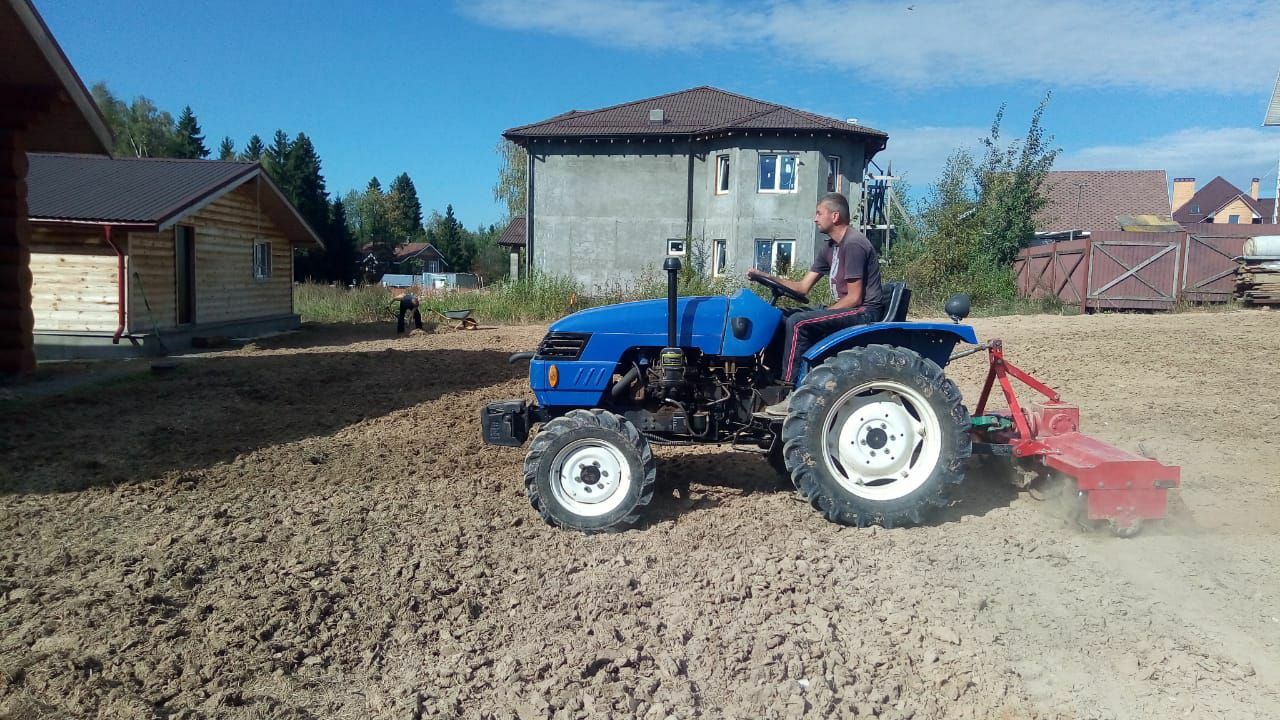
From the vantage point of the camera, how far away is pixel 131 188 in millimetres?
15578

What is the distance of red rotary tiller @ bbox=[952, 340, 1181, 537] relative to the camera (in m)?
4.67

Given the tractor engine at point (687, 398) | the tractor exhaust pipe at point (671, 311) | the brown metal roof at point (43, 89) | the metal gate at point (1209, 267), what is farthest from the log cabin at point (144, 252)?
the metal gate at point (1209, 267)

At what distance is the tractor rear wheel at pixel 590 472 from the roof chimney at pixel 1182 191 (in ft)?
227

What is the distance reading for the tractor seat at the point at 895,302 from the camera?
17.4 feet

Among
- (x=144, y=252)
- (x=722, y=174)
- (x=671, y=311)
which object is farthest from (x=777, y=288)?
(x=722, y=174)

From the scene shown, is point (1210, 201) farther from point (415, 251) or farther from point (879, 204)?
point (415, 251)

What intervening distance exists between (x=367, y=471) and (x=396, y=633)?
289 cm

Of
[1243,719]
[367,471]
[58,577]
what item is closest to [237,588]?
[58,577]

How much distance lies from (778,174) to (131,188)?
649 inches

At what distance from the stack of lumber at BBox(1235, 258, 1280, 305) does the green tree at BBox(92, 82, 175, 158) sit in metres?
51.6

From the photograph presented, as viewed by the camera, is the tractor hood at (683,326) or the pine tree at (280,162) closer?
the tractor hood at (683,326)

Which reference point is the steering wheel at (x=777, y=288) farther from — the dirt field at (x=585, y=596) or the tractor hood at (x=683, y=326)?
the dirt field at (x=585, y=596)

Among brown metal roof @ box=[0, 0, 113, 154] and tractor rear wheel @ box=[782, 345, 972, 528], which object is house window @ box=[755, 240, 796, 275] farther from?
tractor rear wheel @ box=[782, 345, 972, 528]

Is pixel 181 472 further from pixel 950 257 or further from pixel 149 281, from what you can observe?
pixel 950 257
